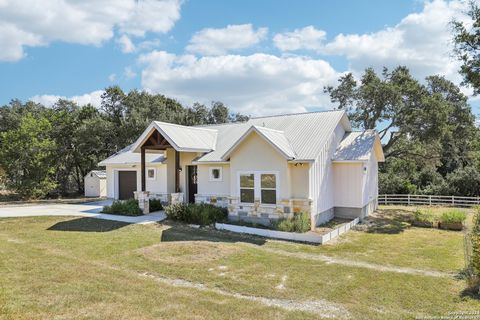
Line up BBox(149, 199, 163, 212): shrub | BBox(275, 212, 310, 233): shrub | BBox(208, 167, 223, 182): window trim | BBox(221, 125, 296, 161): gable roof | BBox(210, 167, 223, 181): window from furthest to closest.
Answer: BBox(149, 199, 163, 212): shrub → BBox(210, 167, 223, 181): window → BBox(208, 167, 223, 182): window trim → BBox(221, 125, 296, 161): gable roof → BBox(275, 212, 310, 233): shrub

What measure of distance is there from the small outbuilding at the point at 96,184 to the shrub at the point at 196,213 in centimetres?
1584

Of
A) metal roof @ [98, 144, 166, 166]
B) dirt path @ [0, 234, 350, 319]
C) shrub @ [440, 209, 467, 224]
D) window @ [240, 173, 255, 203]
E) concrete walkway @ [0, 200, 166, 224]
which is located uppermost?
metal roof @ [98, 144, 166, 166]

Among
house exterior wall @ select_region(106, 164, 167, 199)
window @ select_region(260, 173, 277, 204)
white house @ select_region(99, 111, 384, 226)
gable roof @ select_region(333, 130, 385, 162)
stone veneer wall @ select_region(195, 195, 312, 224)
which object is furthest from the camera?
house exterior wall @ select_region(106, 164, 167, 199)

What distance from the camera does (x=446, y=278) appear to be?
342 inches

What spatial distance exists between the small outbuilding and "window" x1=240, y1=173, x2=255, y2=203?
18707mm

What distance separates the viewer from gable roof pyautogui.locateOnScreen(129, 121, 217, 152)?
1731cm

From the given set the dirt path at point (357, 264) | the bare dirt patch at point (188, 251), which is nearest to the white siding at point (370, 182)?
the dirt path at point (357, 264)

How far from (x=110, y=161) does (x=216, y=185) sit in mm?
10773

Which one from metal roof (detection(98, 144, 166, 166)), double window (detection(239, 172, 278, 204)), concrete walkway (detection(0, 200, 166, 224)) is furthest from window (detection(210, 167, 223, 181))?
metal roof (detection(98, 144, 166, 166))

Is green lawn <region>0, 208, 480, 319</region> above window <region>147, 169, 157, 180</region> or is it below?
below

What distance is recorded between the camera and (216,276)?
866 centimetres

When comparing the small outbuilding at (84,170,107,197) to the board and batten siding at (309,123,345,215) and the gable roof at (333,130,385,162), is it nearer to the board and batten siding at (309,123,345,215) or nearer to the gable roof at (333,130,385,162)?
the board and batten siding at (309,123,345,215)

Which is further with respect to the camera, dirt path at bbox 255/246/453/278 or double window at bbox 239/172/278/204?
double window at bbox 239/172/278/204

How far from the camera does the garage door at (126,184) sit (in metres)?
24.5
